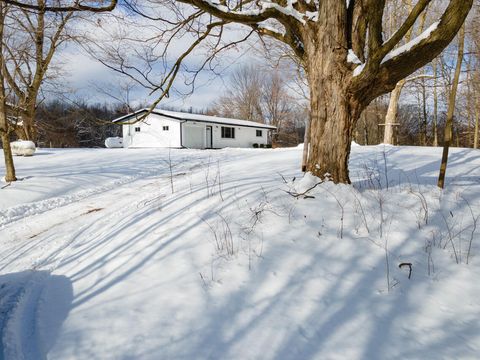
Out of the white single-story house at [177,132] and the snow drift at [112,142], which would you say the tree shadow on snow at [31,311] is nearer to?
the white single-story house at [177,132]

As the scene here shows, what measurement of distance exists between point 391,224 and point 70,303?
138 inches

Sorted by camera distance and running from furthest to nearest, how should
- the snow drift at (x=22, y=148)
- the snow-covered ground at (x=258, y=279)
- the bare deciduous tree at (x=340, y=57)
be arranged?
the snow drift at (x=22, y=148)
the bare deciduous tree at (x=340, y=57)
the snow-covered ground at (x=258, y=279)

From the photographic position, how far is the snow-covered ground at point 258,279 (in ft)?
6.35

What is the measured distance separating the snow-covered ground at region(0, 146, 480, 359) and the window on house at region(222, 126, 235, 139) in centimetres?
2610

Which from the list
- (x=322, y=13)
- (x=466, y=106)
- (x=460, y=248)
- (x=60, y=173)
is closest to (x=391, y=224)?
(x=460, y=248)

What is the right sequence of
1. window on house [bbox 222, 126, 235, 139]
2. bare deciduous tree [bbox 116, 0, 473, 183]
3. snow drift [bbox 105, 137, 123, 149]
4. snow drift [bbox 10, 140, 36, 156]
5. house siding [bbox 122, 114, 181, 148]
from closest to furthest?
bare deciduous tree [bbox 116, 0, 473, 183], snow drift [bbox 10, 140, 36, 156], house siding [bbox 122, 114, 181, 148], window on house [bbox 222, 126, 235, 139], snow drift [bbox 105, 137, 123, 149]

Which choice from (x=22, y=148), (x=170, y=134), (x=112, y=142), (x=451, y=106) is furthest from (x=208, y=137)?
(x=451, y=106)

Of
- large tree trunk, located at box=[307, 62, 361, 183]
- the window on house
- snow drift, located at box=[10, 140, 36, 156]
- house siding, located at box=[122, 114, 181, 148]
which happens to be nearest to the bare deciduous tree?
large tree trunk, located at box=[307, 62, 361, 183]

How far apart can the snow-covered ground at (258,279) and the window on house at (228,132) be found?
26.1m

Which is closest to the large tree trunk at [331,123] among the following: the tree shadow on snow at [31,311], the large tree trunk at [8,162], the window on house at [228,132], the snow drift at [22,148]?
the tree shadow on snow at [31,311]

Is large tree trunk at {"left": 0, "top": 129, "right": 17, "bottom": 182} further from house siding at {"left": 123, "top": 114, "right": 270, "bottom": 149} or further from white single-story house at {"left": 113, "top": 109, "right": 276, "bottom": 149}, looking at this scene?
house siding at {"left": 123, "top": 114, "right": 270, "bottom": 149}

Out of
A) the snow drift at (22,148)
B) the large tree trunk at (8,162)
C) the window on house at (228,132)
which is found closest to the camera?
the large tree trunk at (8,162)

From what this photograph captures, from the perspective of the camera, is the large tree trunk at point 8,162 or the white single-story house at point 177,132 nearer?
the large tree trunk at point 8,162

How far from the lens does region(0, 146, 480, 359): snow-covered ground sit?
1.94 meters
